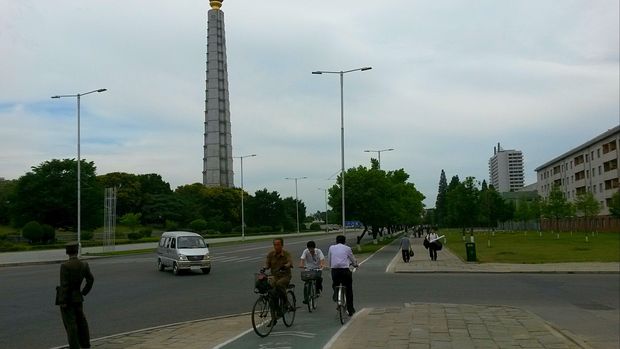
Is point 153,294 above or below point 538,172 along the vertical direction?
below

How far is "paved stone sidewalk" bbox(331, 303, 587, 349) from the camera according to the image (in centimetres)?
881

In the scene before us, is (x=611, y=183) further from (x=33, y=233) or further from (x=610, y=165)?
(x=33, y=233)

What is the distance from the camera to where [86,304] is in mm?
15555

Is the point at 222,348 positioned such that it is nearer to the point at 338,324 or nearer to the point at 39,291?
the point at 338,324

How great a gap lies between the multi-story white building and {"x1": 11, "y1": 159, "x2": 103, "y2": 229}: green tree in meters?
Answer: 59.9

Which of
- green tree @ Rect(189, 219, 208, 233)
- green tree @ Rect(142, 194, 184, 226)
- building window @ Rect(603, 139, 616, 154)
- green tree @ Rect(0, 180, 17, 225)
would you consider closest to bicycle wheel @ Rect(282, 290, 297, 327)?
green tree @ Rect(189, 219, 208, 233)

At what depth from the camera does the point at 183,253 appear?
84.1ft

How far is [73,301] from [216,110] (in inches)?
4729

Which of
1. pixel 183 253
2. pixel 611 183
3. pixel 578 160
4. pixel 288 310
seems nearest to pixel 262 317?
pixel 288 310

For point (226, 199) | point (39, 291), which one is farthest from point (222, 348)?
point (226, 199)

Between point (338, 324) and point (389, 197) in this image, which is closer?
point (338, 324)

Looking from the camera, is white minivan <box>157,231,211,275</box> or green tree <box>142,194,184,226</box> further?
green tree <box>142,194,184,226</box>

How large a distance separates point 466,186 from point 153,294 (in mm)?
48121

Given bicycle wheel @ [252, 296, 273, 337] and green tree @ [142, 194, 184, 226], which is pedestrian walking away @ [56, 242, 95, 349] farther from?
green tree @ [142, 194, 184, 226]
